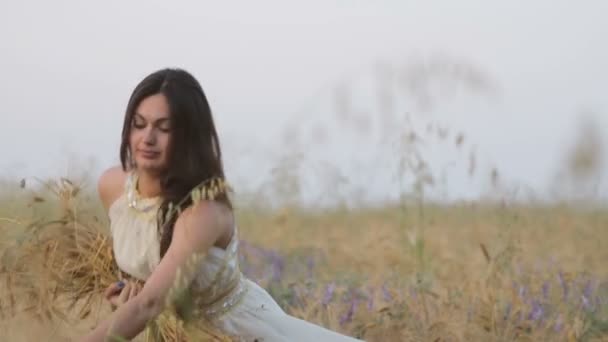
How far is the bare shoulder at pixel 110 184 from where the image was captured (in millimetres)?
3455

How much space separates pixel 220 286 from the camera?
302cm

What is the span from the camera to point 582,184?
6.89 meters

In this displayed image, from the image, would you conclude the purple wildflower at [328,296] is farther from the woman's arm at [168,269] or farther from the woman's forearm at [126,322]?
the woman's forearm at [126,322]

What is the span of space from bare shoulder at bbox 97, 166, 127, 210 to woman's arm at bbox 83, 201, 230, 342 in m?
0.56

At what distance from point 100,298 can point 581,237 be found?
4.34 metres

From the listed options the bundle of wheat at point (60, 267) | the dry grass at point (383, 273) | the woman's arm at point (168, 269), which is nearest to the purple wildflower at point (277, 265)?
the dry grass at point (383, 273)

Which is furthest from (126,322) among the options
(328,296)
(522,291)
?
(522,291)

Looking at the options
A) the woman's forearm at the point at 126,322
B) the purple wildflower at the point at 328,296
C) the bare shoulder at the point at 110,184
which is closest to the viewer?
the woman's forearm at the point at 126,322

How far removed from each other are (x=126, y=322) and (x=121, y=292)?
0.36 m

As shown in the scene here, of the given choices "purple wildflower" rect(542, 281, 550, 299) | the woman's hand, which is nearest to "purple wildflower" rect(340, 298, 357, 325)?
"purple wildflower" rect(542, 281, 550, 299)

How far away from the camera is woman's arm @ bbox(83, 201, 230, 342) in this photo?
9.15 ft

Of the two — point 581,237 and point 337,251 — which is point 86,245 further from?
Answer: point 581,237

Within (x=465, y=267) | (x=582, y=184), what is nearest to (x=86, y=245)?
(x=465, y=267)

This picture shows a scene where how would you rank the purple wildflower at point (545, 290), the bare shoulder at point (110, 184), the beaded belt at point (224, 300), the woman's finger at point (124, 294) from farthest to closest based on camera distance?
the purple wildflower at point (545, 290) → the bare shoulder at point (110, 184) → the woman's finger at point (124, 294) → the beaded belt at point (224, 300)
